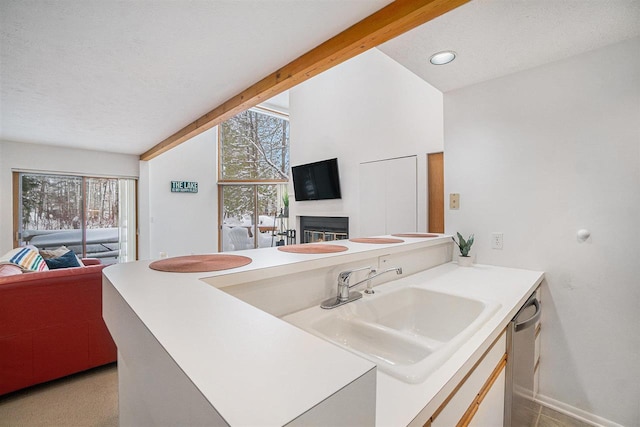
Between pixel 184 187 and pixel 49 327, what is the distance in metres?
4.52

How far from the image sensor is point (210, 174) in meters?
6.61

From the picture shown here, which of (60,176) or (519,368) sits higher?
(60,176)

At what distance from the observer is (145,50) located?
80.0 inches

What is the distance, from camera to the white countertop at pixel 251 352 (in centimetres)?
36

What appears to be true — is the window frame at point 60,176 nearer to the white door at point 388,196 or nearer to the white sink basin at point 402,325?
the white door at point 388,196

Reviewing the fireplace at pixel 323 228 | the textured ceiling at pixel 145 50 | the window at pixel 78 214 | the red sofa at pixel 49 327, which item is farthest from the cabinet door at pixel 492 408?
the window at pixel 78 214

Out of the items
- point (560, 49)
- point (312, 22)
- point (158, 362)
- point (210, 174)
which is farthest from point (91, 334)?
point (210, 174)

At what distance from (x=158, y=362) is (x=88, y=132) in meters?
4.75

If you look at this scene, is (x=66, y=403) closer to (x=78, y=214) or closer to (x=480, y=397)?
(x=480, y=397)

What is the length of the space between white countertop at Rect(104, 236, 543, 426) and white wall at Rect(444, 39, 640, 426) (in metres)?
1.07

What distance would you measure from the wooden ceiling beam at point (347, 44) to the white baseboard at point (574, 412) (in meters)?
2.44

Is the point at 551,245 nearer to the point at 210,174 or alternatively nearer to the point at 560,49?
the point at 560,49

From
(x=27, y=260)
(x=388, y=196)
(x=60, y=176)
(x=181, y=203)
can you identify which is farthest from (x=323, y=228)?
(x=60, y=176)

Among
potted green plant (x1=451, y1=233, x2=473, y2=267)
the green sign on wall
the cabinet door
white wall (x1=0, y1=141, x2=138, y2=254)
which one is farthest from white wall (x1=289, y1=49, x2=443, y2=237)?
white wall (x1=0, y1=141, x2=138, y2=254)
